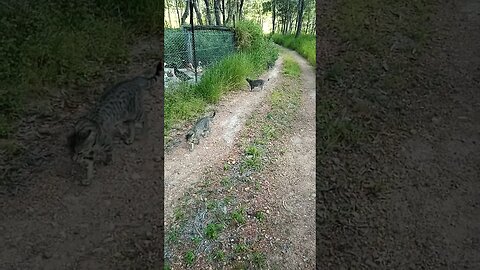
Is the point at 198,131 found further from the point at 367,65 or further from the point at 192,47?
the point at 367,65

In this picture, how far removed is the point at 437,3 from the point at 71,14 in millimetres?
4421

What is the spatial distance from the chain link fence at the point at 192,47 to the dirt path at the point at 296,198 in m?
1.52

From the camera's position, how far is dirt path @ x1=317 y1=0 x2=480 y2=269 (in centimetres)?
219

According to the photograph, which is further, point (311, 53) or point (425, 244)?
point (311, 53)

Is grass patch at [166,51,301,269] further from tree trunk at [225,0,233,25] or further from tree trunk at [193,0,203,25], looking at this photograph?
tree trunk at [193,0,203,25]

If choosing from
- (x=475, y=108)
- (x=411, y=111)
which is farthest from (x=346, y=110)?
(x=475, y=108)

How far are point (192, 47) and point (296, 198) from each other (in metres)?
2.47

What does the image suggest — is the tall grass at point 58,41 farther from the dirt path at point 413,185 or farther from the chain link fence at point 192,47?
the dirt path at point 413,185

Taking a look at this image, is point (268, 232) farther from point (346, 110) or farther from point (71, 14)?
point (71, 14)

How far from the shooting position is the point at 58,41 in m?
3.59

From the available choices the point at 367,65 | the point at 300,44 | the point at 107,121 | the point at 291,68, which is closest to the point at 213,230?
the point at 107,121

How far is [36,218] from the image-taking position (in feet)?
7.34

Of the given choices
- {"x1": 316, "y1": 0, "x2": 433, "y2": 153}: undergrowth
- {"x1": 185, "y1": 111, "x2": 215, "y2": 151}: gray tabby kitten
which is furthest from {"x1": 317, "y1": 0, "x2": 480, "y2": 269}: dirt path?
{"x1": 185, "y1": 111, "x2": 215, "y2": 151}: gray tabby kitten

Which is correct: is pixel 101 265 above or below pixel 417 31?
below
